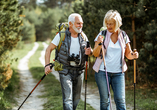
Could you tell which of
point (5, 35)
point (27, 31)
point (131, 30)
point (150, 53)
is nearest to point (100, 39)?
point (150, 53)

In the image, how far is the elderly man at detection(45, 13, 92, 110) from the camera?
148 inches

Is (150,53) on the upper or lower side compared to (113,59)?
lower

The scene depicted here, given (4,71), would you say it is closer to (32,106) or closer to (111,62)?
(32,106)

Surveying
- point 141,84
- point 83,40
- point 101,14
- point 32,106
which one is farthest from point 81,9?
point 83,40

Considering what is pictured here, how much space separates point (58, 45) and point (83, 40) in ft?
1.48

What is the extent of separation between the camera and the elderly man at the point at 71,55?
12.3 ft

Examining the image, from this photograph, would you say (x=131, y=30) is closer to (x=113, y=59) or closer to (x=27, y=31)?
(x=113, y=59)

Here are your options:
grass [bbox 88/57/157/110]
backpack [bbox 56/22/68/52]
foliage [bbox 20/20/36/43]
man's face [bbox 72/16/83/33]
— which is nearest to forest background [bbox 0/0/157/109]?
grass [bbox 88/57/157/110]

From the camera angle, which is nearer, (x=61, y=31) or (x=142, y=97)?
(x=61, y=31)

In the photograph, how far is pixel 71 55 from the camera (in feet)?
12.4

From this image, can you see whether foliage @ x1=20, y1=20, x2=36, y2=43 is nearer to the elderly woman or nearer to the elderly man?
the elderly man

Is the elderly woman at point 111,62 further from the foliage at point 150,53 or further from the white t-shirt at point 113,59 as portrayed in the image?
the foliage at point 150,53

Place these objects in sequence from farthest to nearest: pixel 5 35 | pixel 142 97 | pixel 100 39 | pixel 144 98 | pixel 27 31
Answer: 1. pixel 27 31
2. pixel 5 35
3. pixel 142 97
4. pixel 144 98
5. pixel 100 39

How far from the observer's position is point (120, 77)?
355cm
